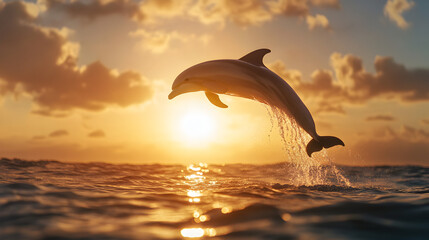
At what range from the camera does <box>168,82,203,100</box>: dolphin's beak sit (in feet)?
30.4

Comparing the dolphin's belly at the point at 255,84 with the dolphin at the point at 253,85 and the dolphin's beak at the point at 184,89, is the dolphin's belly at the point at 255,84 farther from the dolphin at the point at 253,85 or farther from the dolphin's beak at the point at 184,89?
the dolphin's beak at the point at 184,89

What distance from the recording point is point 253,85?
913 centimetres

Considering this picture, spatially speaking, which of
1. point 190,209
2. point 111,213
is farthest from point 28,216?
point 190,209

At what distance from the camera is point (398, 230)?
16.1ft

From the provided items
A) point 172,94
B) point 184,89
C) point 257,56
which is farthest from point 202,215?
point 257,56

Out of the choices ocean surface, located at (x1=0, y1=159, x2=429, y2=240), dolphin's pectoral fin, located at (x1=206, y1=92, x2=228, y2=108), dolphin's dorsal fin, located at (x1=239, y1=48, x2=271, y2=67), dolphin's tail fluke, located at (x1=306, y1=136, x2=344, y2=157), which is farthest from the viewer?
dolphin's pectoral fin, located at (x1=206, y1=92, x2=228, y2=108)

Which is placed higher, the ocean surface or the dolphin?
the dolphin

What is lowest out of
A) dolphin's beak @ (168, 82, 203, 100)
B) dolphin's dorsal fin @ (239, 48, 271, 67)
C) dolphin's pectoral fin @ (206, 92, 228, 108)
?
dolphin's pectoral fin @ (206, 92, 228, 108)

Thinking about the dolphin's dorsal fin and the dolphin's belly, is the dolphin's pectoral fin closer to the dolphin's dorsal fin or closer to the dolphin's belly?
the dolphin's belly

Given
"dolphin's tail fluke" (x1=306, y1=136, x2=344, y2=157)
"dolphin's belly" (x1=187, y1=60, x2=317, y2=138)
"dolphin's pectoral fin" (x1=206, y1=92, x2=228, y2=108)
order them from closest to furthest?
1. "dolphin's belly" (x1=187, y1=60, x2=317, y2=138)
2. "dolphin's tail fluke" (x1=306, y1=136, x2=344, y2=157)
3. "dolphin's pectoral fin" (x1=206, y1=92, x2=228, y2=108)

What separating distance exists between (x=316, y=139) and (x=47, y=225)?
6.68 m

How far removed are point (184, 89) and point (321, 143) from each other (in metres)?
3.89

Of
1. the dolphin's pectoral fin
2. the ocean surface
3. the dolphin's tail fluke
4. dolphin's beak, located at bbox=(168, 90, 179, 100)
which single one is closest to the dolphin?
the dolphin's tail fluke

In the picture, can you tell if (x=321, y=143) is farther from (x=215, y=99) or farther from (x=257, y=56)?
(x=215, y=99)
